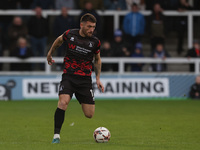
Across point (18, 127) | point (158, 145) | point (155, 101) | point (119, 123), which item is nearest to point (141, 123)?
point (119, 123)

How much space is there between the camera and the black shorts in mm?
9232

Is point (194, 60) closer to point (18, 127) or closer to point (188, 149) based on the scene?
point (18, 127)

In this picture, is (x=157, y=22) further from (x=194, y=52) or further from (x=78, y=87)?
(x=78, y=87)

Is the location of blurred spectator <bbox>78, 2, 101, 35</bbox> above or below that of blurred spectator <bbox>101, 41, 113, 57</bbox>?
above

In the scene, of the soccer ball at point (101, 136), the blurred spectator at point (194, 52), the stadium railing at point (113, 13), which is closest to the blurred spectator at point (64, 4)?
the stadium railing at point (113, 13)

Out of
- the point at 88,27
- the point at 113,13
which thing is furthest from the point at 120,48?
the point at 88,27

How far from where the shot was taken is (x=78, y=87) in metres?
9.44

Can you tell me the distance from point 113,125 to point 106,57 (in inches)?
311

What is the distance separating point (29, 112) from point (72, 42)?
612 cm

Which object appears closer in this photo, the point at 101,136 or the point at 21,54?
the point at 101,136

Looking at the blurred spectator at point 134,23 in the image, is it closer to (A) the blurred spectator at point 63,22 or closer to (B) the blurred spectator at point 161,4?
(A) the blurred spectator at point 63,22

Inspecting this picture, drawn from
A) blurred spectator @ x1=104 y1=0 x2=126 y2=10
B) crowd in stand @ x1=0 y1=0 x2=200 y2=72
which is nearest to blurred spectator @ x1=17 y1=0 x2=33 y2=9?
crowd in stand @ x1=0 y1=0 x2=200 y2=72

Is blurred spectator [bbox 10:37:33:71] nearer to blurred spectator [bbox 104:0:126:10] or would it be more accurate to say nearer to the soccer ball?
blurred spectator [bbox 104:0:126:10]

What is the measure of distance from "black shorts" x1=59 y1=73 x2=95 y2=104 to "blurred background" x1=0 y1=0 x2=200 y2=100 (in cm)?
954
